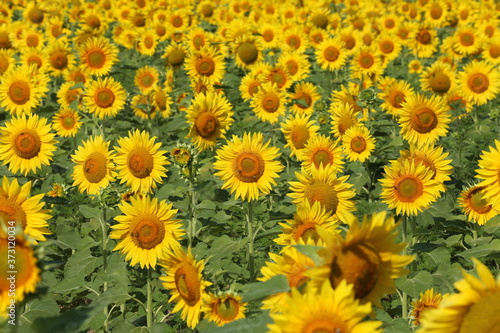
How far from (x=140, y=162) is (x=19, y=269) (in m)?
2.97

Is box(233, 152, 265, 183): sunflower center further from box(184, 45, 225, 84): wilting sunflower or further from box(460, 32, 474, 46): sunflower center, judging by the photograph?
box(460, 32, 474, 46): sunflower center

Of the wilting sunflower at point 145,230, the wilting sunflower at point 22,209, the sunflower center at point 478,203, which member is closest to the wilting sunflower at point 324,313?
the wilting sunflower at point 22,209

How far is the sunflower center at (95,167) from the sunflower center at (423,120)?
11.6 feet

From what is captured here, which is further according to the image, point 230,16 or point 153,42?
point 230,16

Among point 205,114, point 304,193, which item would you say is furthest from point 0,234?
point 205,114

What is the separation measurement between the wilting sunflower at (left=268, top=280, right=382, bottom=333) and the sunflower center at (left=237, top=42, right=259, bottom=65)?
733 centimetres

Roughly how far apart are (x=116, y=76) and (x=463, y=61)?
826 centimetres

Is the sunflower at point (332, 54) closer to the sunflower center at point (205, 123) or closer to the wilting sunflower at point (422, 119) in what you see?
the wilting sunflower at point (422, 119)

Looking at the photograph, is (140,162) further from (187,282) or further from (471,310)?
(471,310)

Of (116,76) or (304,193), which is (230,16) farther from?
(304,193)

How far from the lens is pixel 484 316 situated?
1643 millimetres

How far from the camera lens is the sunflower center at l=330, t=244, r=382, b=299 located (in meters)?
1.85

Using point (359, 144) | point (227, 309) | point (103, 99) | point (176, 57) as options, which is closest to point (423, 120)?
point (359, 144)

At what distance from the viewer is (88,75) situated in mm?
8539
